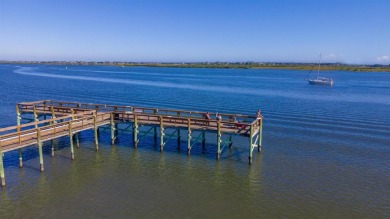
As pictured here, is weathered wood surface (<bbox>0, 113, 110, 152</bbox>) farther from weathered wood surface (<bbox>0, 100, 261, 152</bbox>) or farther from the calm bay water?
the calm bay water

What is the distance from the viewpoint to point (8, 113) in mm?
35406

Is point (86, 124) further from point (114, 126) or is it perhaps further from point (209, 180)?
point (209, 180)

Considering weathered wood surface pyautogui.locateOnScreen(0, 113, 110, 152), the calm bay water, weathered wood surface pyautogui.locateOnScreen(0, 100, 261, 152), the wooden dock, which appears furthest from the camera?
the wooden dock

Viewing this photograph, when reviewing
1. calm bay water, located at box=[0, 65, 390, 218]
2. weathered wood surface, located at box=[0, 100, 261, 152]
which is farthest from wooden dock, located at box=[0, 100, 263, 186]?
calm bay water, located at box=[0, 65, 390, 218]

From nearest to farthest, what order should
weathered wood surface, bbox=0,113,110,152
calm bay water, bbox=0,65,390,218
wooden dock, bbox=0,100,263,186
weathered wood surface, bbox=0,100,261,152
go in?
1. calm bay water, bbox=0,65,390,218
2. weathered wood surface, bbox=0,113,110,152
3. weathered wood surface, bbox=0,100,261,152
4. wooden dock, bbox=0,100,263,186

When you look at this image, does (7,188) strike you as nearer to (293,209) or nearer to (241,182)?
(241,182)

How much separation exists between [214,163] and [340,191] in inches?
314

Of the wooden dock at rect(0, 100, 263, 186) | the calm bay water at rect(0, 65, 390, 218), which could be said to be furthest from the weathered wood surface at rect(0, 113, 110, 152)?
the calm bay water at rect(0, 65, 390, 218)

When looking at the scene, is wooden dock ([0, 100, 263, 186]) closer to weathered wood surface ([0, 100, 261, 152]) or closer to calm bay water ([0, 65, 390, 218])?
weathered wood surface ([0, 100, 261, 152])

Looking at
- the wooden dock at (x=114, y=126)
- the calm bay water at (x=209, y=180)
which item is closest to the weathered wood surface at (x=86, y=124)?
the wooden dock at (x=114, y=126)

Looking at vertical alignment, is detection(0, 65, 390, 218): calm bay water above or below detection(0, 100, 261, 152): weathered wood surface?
below

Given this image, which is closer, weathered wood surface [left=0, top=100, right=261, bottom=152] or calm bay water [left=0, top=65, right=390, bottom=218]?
calm bay water [left=0, top=65, right=390, bottom=218]

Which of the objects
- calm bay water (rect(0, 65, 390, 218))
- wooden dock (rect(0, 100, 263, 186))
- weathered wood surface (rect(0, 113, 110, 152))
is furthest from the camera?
wooden dock (rect(0, 100, 263, 186))

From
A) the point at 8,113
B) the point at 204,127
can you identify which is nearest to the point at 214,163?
the point at 204,127
